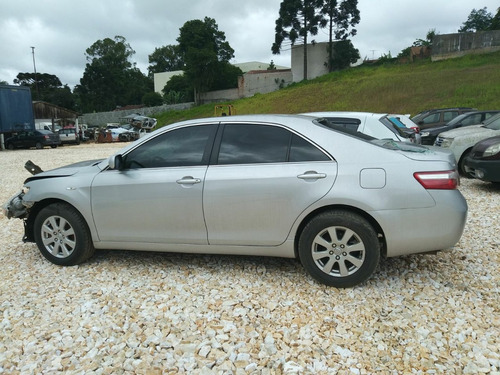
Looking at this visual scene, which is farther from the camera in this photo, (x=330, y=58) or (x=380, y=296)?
(x=330, y=58)

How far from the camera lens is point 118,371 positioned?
8.30ft

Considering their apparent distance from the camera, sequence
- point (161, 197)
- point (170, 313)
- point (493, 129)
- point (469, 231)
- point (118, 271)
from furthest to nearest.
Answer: point (493, 129), point (469, 231), point (118, 271), point (161, 197), point (170, 313)

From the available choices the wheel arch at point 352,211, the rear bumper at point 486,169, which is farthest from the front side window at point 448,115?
the wheel arch at point 352,211

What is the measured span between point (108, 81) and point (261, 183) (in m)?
74.8

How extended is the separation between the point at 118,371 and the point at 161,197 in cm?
166

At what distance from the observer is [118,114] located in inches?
2149

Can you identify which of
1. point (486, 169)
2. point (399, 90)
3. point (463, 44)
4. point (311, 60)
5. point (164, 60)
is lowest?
point (486, 169)

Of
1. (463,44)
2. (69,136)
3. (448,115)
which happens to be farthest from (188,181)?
(463,44)

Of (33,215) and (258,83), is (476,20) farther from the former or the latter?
(33,215)

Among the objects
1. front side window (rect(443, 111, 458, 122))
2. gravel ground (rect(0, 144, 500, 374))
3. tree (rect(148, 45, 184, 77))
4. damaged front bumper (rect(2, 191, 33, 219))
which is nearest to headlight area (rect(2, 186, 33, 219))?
damaged front bumper (rect(2, 191, 33, 219))

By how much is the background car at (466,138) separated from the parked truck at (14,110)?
23260 mm

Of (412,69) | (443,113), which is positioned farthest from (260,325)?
(412,69)

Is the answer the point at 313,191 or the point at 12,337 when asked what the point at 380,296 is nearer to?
the point at 313,191

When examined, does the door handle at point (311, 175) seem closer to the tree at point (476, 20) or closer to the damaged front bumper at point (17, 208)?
the damaged front bumper at point (17, 208)
